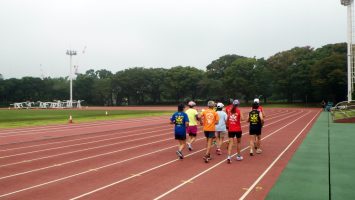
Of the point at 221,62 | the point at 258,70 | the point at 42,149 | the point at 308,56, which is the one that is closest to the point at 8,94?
the point at 221,62

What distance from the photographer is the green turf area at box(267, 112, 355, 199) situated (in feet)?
22.7

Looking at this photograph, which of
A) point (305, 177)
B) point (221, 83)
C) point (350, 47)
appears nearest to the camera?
point (305, 177)

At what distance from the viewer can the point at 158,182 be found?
26.0 ft

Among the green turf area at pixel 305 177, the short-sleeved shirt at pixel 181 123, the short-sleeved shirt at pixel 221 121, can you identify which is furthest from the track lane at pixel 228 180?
the short-sleeved shirt at pixel 181 123

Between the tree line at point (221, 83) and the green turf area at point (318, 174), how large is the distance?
156 ft

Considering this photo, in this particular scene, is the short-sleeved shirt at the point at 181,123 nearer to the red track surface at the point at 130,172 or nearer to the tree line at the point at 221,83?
the red track surface at the point at 130,172

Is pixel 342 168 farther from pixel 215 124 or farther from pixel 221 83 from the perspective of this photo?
pixel 221 83

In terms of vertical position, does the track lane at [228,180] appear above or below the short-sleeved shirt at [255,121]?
below

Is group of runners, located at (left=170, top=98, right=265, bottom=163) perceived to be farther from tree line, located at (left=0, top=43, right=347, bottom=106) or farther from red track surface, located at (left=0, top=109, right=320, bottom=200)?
tree line, located at (left=0, top=43, right=347, bottom=106)

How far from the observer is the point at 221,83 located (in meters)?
77.8

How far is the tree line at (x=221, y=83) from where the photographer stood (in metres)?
61.4

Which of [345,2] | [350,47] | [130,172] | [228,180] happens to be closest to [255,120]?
[228,180]

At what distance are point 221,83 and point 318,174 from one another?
6970 cm

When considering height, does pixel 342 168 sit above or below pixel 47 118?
below
